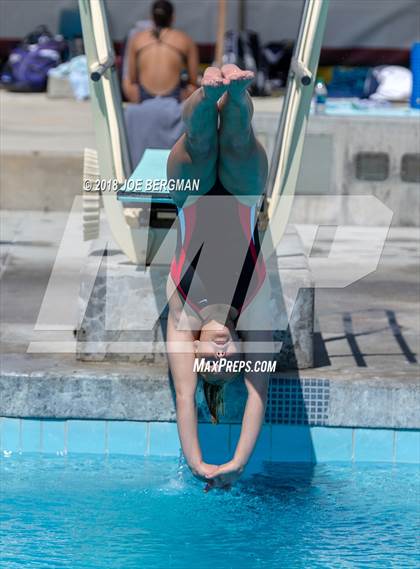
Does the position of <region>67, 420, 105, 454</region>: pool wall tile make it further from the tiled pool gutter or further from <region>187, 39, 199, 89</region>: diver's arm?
<region>187, 39, 199, 89</region>: diver's arm

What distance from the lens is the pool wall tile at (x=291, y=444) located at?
5.69 meters

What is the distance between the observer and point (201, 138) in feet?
15.0

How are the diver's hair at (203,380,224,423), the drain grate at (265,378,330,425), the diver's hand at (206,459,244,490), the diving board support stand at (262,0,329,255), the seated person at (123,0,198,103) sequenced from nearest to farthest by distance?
the diver's hand at (206,459,244,490), the diver's hair at (203,380,224,423), the drain grate at (265,378,330,425), the diving board support stand at (262,0,329,255), the seated person at (123,0,198,103)

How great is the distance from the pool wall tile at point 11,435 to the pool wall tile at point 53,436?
133 millimetres

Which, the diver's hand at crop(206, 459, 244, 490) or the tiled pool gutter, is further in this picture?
the tiled pool gutter

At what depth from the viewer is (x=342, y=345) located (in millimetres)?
6254

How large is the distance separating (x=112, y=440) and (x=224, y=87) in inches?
86.4

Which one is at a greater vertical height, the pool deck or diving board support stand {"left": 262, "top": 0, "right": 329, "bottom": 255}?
diving board support stand {"left": 262, "top": 0, "right": 329, "bottom": 255}

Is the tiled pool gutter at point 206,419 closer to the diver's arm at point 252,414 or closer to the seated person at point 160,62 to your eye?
the diver's arm at point 252,414

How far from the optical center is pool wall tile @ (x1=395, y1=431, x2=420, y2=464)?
18.6ft

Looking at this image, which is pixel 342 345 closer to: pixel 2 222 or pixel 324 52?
pixel 2 222

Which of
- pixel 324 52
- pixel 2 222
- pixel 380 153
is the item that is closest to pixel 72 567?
pixel 2 222

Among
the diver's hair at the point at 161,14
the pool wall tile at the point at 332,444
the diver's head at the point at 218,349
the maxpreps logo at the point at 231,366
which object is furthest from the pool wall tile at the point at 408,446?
the diver's hair at the point at 161,14

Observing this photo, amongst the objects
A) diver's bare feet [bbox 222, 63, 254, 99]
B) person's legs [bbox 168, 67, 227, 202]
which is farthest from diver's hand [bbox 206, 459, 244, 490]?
diver's bare feet [bbox 222, 63, 254, 99]
